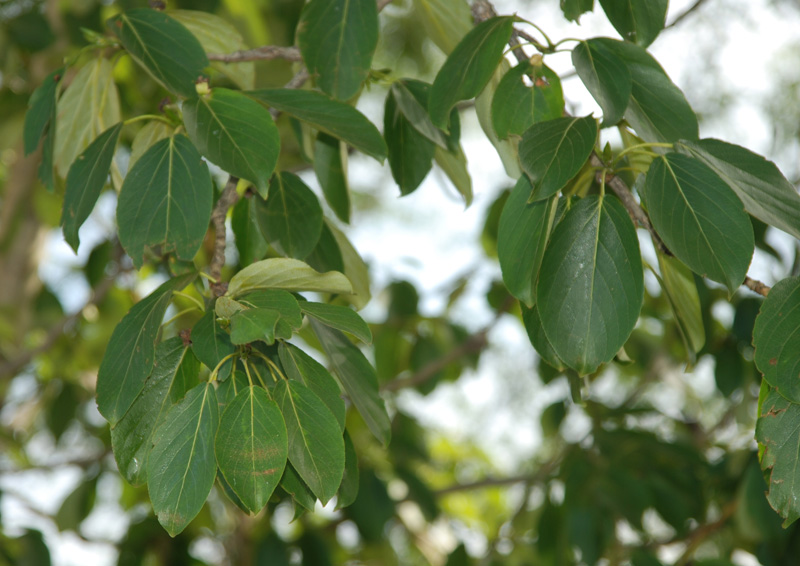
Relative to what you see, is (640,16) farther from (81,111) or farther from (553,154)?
(81,111)

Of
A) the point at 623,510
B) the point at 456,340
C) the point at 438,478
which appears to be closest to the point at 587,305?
the point at 623,510

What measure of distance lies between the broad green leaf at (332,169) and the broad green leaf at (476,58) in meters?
0.20

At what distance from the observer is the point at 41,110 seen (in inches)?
27.1

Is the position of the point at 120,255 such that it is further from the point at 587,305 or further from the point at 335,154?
the point at 587,305

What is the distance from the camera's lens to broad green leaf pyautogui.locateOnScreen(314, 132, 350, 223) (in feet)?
2.49

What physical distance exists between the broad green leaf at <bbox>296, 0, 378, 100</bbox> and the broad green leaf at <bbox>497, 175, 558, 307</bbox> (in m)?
0.19

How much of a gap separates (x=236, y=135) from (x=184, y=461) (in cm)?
24

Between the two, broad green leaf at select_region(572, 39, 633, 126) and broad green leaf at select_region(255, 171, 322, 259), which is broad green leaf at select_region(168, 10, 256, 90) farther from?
broad green leaf at select_region(572, 39, 633, 126)

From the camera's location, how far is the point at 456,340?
1.55 meters

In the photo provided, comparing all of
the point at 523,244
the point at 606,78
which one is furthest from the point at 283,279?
the point at 606,78

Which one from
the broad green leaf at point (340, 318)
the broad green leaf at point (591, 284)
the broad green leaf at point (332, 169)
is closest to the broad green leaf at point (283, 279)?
the broad green leaf at point (340, 318)

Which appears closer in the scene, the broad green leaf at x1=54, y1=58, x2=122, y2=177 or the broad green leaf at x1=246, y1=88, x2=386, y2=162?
the broad green leaf at x1=246, y1=88, x2=386, y2=162

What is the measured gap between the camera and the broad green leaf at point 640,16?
0.58 metres

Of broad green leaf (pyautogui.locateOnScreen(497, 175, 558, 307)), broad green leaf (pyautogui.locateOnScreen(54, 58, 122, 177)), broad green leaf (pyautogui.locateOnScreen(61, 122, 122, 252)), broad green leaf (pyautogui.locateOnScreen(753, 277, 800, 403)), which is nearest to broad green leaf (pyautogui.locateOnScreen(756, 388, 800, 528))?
broad green leaf (pyautogui.locateOnScreen(753, 277, 800, 403))
